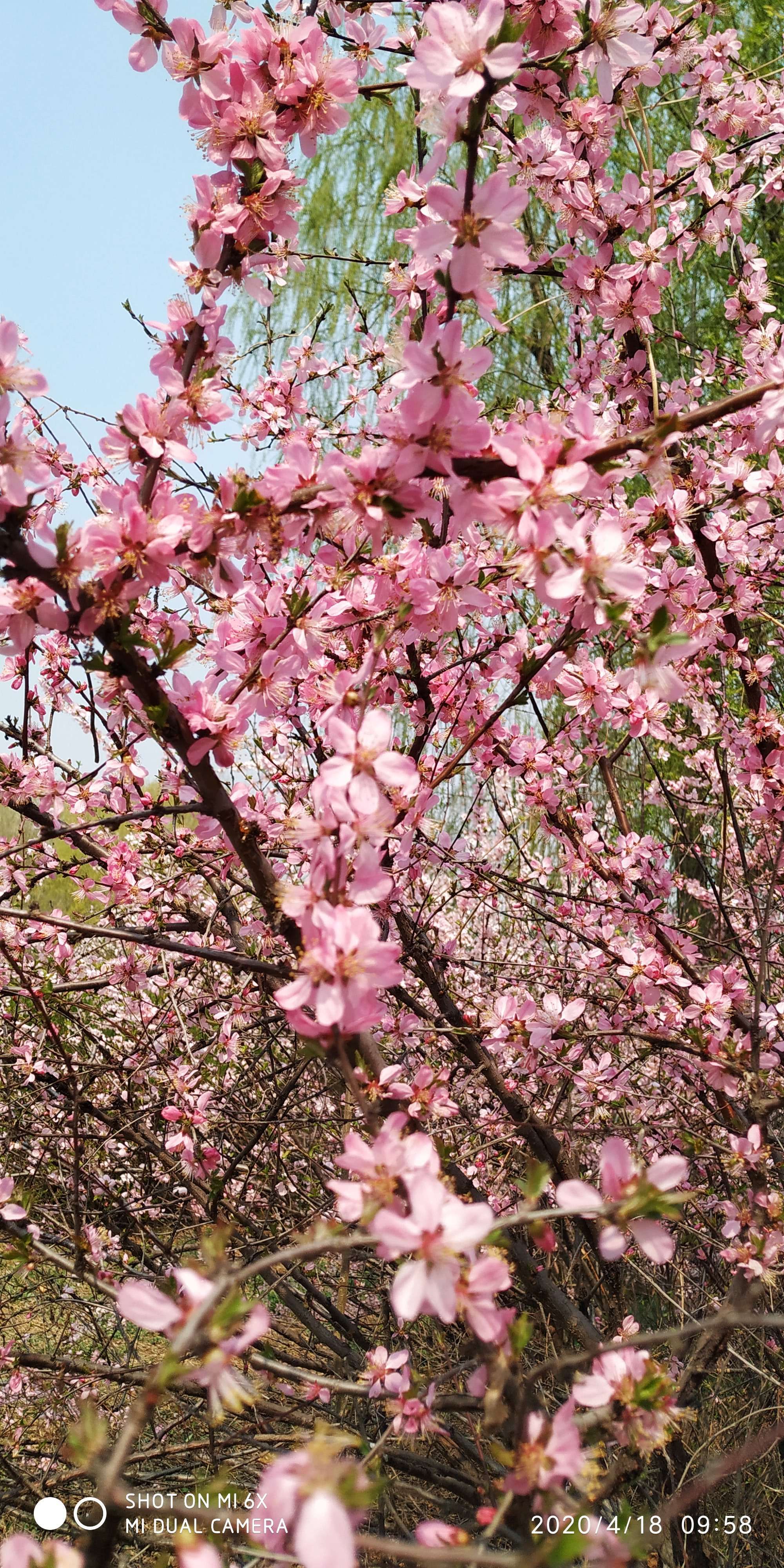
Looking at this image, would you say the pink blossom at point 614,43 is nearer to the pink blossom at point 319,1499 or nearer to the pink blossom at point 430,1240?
the pink blossom at point 430,1240

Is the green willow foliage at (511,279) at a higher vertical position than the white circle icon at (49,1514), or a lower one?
higher

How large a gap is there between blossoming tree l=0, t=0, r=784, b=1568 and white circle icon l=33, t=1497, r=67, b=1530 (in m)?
0.24

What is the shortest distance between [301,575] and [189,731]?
95 centimetres

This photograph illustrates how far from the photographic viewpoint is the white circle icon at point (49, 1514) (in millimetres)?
1467

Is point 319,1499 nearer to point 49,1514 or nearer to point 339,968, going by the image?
point 339,968

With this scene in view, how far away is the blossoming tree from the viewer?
1.01 meters

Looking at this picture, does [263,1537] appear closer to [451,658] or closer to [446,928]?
[451,658]

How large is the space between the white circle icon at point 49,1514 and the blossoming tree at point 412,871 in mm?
236

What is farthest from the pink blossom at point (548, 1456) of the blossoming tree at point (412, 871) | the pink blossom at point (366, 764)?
the pink blossom at point (366, 764)

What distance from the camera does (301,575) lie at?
85.5 inches

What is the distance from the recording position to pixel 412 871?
2.47 meters

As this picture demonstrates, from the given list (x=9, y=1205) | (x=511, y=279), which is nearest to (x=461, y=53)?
(x=9, y=1205)

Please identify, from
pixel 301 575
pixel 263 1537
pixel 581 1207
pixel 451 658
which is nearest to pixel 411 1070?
pixel 451 658

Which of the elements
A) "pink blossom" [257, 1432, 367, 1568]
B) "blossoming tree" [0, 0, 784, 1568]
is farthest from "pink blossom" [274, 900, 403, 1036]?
"pink blossom" [257, 1432, 367, 1568]
